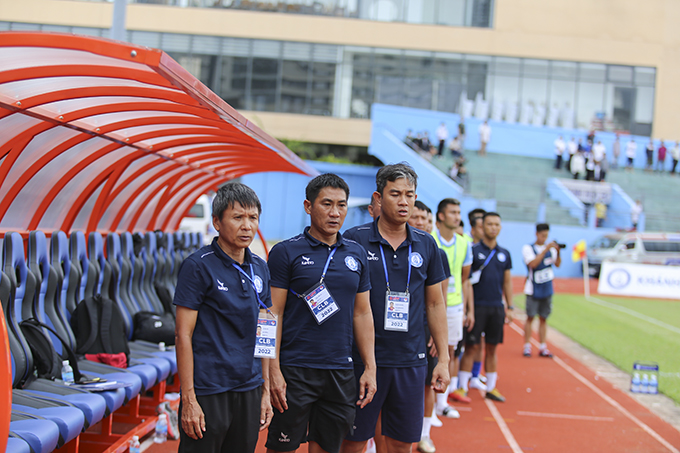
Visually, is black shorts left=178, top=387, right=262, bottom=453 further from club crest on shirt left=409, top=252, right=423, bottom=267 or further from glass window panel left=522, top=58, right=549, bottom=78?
glass window panel left=522, top=58, right=549, bottom=78

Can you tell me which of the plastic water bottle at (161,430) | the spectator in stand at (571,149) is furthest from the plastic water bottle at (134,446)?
the spectator in stand at (571,149)

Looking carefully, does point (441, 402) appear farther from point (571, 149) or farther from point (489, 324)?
point (571, 149)

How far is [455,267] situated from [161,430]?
10.8 feet

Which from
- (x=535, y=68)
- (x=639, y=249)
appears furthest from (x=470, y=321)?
(x=535, y=68)

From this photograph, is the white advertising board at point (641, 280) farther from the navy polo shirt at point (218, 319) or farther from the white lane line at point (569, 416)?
the navy polo shirt at point (218, 319)

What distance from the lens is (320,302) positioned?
3.68 metres

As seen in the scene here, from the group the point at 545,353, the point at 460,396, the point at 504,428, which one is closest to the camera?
the point at 504,428

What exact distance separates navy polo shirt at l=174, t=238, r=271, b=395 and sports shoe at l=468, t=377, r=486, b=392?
5.40 metres

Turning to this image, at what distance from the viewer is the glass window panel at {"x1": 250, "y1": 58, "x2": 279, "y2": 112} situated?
114 ft

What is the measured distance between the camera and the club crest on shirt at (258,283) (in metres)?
3.45

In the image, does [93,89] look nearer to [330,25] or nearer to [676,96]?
[330,25]

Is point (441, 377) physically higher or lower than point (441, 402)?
higher

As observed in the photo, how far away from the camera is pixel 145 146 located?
23.3 feet

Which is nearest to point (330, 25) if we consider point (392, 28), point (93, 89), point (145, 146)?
point (392, 28)
